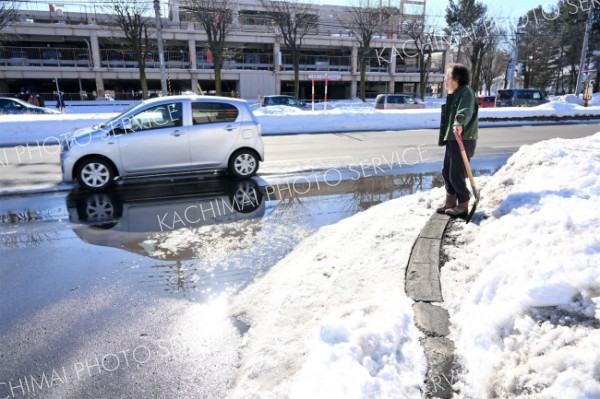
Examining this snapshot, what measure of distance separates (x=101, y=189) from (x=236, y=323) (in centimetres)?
544

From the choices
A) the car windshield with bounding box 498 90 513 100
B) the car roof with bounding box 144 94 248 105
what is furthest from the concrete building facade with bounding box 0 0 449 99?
the car roof with bounding box 144 94 248 105

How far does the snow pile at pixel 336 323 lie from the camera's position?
2498 millimetres

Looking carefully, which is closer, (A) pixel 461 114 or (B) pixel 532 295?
(B) pixel 532 295

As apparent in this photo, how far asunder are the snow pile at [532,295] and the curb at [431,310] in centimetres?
8

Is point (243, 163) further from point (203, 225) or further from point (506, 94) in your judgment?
point (506, 94)

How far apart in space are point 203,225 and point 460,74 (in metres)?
3.94

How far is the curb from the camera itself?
250 cm

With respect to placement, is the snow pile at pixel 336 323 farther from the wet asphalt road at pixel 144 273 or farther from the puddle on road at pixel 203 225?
the puddle on road at pixel 203 225

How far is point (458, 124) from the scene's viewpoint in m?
4.68

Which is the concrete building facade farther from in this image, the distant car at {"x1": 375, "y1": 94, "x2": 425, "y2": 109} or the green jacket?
the green jacket

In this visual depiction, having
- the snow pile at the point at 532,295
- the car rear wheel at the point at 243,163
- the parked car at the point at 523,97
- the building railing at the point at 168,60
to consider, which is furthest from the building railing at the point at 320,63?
the snow pile at the point at 532,295

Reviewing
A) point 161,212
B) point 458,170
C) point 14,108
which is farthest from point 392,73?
point 458,170

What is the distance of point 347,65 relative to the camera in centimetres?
5356

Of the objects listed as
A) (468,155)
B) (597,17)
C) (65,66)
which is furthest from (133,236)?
(597,17)
